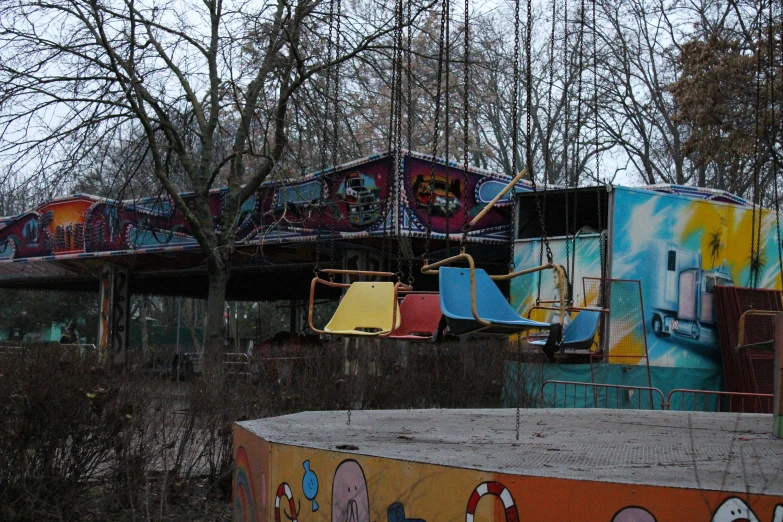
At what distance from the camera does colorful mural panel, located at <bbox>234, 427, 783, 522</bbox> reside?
312 centimetres

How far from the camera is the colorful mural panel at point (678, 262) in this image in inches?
659

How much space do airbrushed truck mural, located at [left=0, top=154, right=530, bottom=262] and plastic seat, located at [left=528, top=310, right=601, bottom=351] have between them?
6.93m

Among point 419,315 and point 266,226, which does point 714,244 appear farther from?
point 419,315

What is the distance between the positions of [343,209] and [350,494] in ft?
48.4

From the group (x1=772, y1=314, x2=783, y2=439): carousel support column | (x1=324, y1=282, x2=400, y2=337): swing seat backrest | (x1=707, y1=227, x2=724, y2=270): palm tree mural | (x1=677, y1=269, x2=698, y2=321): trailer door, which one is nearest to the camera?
(x1=772, y1=314, x2=783, y2=439): carousel support column

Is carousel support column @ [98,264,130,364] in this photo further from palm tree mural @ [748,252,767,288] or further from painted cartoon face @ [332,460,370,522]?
painted cartoon face @ [332,460,370,522]

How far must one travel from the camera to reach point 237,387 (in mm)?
9336

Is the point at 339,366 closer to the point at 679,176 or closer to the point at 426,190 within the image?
the point at 426,190

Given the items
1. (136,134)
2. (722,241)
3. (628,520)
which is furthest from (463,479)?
(136,134)

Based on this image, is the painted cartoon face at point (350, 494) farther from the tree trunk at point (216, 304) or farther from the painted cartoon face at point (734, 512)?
the tree trunk at point (216, 304)

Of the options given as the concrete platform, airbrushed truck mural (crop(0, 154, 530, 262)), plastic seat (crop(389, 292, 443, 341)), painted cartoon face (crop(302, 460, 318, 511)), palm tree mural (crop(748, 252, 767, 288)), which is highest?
airbrushed truck mural (crop(0, 154, 530, 262))

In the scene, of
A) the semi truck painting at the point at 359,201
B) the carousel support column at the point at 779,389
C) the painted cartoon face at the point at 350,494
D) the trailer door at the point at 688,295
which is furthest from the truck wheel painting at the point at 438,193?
the painted cartoon face at the point at 350,494

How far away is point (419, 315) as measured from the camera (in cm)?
878

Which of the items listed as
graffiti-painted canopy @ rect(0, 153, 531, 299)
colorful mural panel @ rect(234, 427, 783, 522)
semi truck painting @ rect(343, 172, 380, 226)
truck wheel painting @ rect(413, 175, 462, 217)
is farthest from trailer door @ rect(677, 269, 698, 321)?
colorful mural panel @ rect(234, 427, 783, 522)
